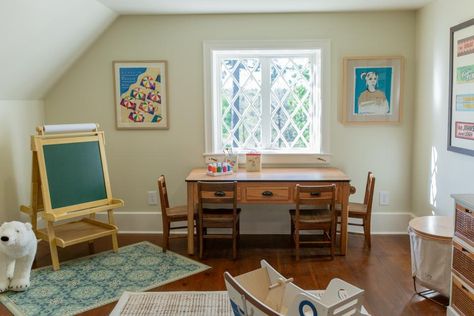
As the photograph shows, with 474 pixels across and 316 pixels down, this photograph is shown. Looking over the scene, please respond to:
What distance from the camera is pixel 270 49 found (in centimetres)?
416

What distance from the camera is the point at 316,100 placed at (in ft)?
14.1

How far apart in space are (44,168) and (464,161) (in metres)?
3.26

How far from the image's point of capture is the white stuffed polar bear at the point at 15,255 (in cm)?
299

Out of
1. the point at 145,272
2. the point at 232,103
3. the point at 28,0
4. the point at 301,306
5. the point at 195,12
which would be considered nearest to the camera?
the point at 301,306

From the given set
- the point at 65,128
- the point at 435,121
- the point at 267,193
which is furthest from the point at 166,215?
the point at 435,121

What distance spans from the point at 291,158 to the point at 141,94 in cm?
161

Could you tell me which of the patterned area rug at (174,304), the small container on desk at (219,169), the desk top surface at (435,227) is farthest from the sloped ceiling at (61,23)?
the patterned area rug at (174,304)

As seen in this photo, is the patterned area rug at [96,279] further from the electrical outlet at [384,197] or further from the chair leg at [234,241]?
the electrical outlet at [384,197]

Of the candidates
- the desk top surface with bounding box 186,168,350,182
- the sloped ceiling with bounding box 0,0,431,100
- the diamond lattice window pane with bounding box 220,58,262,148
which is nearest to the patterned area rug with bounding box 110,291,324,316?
the desk top surface with bounding box 186,168,350,182

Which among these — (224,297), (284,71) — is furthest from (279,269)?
(284,71)

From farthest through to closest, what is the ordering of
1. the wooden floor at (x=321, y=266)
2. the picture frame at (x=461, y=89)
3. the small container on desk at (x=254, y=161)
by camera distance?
the small container on desk at (x=254, y=161)
the picture frame at (x=461, y=89)
the wooden floor at (x=321, y=266)

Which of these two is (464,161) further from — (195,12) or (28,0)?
(28,0)

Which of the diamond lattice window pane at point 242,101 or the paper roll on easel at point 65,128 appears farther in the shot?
the diamond lattice window pane at point 242,101

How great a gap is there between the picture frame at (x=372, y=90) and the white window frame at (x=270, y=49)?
0.19 m
